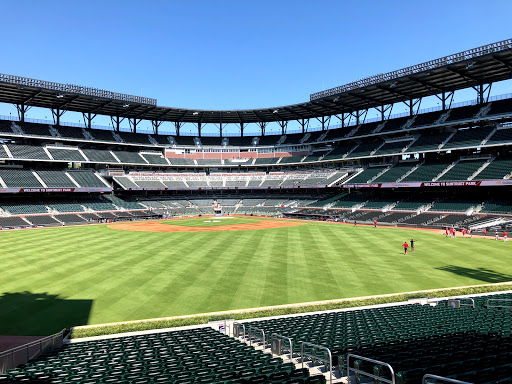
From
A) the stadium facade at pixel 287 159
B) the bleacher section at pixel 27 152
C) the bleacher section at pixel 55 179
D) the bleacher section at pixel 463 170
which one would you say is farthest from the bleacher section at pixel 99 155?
the bleacher section at pixel 463 170

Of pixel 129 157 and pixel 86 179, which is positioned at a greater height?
pixel 129 157

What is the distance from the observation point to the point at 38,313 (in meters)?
17.0

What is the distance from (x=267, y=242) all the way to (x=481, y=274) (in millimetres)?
22302

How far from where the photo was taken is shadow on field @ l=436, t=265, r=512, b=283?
21.9 meters

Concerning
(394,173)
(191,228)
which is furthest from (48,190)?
(394,173)

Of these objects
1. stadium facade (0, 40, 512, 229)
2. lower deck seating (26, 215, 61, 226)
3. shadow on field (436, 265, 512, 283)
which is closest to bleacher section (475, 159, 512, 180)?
stadium facade (0, 40, 512, 229)

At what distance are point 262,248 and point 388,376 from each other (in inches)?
1128

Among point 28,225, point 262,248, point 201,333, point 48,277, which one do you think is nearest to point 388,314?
point 201,333

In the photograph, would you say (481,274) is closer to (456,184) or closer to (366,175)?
(456,184)

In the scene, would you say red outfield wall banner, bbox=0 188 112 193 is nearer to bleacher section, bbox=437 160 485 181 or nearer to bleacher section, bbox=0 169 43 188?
bleacher section, bbox=0 169 43 188

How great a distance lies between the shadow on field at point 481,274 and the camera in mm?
21922

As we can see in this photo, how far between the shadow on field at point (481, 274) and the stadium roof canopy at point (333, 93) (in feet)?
140

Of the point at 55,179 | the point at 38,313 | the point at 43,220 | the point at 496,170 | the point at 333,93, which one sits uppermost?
the point at 333,93

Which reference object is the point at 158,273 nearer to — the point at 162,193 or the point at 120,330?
the point at 120,330
